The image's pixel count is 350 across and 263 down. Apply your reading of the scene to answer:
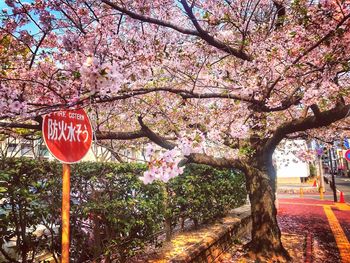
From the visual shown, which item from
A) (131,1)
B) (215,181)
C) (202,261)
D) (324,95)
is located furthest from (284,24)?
(202,261)

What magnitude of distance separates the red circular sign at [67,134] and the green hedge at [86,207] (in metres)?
1.07

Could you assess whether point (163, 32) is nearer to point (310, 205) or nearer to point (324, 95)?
point (324, 95)

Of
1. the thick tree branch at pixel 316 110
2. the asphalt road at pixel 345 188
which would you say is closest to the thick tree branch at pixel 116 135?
the thick tree branch at pixel 316 110

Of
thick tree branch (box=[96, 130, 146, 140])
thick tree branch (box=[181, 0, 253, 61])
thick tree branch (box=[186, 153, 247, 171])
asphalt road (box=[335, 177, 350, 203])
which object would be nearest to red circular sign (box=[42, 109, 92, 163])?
thick tree branch (box=[181, 0, 253, 61])

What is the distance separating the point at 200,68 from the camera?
6477mm

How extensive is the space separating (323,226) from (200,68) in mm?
8849

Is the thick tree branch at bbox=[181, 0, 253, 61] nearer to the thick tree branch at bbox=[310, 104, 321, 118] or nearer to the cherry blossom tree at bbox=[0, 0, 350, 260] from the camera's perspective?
the cherry blossom tree at bbox=[0, 0, 350, 260]

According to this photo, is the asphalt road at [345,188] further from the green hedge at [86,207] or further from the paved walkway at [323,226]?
the green hedge at [86,207]

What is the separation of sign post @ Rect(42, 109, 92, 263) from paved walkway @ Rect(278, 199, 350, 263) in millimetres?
6623

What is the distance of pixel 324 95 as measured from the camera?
6.77 metres

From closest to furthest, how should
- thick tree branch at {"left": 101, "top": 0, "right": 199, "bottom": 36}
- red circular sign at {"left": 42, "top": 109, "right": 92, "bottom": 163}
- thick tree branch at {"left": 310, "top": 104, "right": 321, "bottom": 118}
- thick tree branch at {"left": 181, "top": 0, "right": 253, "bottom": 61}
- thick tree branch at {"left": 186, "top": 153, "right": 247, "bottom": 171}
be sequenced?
red circular sign at {"left": 42, "top": 109, "right": 92, "bottom": 163} → thick tree branch at {"left": 101, "top": 0, "right": 199, "bottom": 36} → thick tree branch at {"left": 181, "top": 0, "right": 253, "bottom": 61} → thick tree branch at {"left": 310, "top": 104, "right": 321, "bottom": 118} → thick tree branch at {"left": 186, "top": 153, "right": 247, "bottom": 171}

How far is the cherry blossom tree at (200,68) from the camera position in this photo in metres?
4.62

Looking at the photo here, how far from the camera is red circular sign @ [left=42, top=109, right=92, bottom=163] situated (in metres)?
2.64

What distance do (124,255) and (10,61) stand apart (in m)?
4.57
